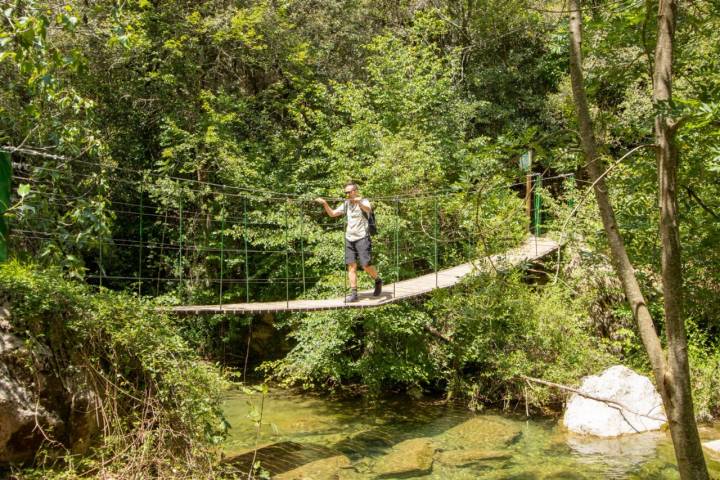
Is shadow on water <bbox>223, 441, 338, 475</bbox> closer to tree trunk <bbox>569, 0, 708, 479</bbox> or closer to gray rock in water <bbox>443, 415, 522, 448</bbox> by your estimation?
gray rock in water <bbox>443, 415, 522, 448</bbox>

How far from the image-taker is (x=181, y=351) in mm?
3764

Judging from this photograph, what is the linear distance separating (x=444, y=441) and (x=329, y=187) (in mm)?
3823

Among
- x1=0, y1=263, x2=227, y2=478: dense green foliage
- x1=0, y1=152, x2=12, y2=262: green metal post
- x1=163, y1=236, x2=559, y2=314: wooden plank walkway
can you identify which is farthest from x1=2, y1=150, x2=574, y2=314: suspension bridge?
x1=0, y1=152, x2=12, y2=262: green metal post

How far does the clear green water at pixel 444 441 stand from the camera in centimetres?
459

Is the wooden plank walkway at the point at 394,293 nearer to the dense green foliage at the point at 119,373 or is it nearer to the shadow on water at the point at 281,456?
the dense green foliage at the point at 119,373

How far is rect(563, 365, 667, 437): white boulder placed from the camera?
5.31 metres

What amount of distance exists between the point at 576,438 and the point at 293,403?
2.79 metres

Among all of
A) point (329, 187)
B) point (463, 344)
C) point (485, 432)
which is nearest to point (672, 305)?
point (485, 432)

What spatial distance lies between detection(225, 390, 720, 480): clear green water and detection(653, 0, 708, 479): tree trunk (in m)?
2.74

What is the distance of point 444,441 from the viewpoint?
5297 millimetres

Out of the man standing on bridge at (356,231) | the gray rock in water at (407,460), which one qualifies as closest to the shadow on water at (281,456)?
the gray rock in water at (407,460)

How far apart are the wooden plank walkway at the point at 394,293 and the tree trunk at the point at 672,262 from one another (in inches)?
49.1

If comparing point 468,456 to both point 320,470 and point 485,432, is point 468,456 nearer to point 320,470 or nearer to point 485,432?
point 485,432

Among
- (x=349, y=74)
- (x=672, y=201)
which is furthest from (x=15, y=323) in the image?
(x=349, y=74)
